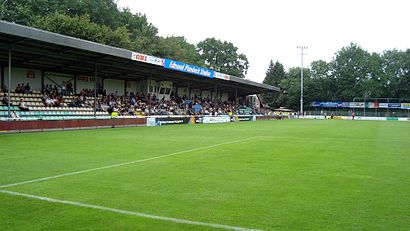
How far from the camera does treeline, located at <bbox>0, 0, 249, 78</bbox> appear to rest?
4769 cm

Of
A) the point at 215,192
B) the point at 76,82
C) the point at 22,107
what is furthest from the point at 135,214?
the point at 76,82

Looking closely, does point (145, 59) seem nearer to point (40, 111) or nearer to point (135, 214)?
point (40, 111)

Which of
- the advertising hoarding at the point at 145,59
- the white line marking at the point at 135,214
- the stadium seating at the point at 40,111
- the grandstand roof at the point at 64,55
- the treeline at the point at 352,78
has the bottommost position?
the white line marking at the point at 135,214

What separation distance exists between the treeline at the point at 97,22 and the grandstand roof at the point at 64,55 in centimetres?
1196

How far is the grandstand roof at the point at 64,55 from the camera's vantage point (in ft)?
71.8

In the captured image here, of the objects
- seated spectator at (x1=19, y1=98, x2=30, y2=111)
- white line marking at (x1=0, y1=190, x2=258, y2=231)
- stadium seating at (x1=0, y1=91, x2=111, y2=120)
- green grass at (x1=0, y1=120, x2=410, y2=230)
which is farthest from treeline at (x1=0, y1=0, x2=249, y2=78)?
white line marking at (x1=0, y1=190, x2=258, y2=231)

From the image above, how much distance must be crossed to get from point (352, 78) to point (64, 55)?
82.7 m

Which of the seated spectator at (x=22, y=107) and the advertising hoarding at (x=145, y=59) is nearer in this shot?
the seated spectator at (x=22, y=107)

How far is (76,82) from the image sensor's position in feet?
121

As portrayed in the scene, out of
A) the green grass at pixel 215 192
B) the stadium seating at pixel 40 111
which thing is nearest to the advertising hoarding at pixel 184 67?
the stadium seating at pixel 40 111

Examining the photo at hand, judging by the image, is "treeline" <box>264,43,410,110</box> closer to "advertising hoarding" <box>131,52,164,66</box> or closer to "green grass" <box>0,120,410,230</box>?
"advertising hoarding" <box>131,52,164,66</box>

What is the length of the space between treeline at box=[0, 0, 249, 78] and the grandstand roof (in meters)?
12.0

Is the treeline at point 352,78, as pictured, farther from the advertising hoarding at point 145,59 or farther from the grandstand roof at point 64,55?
the advertising hoarding at point 145,59

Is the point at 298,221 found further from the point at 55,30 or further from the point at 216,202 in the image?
the point at 55,30
